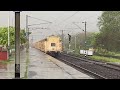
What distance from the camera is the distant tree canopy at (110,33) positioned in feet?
169

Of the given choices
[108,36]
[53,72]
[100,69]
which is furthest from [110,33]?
[53,72]

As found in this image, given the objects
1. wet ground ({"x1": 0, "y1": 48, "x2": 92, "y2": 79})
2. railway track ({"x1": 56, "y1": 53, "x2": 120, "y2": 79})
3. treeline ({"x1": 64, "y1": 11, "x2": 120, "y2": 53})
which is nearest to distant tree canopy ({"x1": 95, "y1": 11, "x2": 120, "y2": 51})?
treeline ({"x1": 64, "y1": 11, "x2": 120, "y2": 53})

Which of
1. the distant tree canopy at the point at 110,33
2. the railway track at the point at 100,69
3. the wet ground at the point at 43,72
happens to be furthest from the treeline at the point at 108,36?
the wet ground at the point at 43,72

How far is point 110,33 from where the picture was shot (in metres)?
57.2

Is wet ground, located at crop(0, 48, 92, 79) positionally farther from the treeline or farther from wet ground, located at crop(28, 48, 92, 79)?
the treeline

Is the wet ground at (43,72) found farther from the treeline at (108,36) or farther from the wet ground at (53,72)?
the treeline at (108,36)

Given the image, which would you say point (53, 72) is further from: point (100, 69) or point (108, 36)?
point (108, 36)
